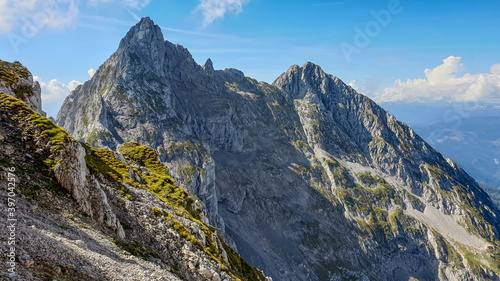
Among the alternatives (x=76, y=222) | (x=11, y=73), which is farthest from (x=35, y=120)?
(x=11, y=73)

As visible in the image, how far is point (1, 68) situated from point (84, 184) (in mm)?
35495

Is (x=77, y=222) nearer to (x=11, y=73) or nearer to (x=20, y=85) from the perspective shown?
(x=20, y=85)

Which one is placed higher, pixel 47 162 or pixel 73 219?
pixel 47 162

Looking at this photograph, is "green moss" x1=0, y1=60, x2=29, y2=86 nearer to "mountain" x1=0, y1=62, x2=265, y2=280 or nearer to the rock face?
the rock face

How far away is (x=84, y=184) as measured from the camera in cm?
2791

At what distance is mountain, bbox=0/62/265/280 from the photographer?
17062mm

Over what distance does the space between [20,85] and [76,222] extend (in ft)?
116

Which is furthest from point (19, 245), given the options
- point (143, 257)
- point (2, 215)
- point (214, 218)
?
point (214, 218)

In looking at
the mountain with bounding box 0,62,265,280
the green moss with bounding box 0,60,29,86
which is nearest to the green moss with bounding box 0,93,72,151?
the mountain with bounding box 0,62,265,280

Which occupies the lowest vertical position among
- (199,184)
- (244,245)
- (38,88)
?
(244,245)

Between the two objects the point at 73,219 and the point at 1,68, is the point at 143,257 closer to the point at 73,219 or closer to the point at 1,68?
the point at 73,219

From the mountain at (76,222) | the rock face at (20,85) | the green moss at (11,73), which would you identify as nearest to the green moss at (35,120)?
the mountain at (76,222)

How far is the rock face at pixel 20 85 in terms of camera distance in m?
41.5

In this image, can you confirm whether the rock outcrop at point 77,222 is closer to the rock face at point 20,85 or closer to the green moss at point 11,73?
the rock face at point 20,85
